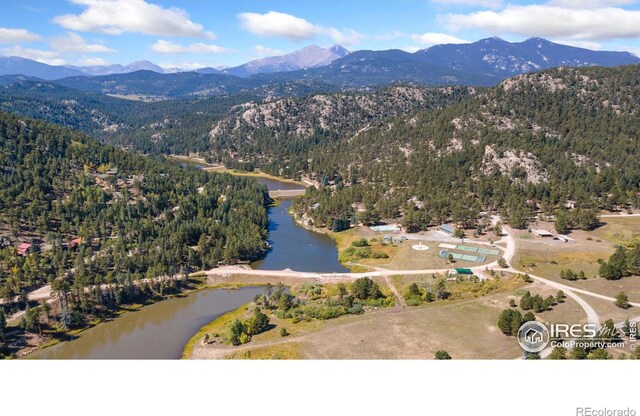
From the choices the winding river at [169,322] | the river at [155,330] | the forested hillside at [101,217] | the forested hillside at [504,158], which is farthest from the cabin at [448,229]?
the river at [155,330]

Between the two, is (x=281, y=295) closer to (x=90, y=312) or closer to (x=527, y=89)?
(x=90, y=312)

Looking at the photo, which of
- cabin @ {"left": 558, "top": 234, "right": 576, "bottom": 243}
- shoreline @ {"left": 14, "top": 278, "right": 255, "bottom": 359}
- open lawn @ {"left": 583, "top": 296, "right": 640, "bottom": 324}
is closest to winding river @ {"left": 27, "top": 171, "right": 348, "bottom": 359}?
shoreline @ {"left": 14, "top": 278, "right": 255, "bottom": 359}

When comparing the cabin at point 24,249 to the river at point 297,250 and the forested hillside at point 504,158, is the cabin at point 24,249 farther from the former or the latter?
the forested hillside at point 504,158

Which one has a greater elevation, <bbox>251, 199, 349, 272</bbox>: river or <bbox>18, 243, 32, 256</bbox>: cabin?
<bbox>18, 243, 32, 256</bbox>: cabin

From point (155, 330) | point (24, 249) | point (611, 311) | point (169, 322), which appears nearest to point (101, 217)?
point (24, 249)

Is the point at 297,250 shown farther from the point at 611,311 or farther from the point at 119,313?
the point at 611,311

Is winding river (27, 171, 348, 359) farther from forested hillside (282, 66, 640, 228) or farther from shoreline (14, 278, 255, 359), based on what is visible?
forested hillside (282, 66, 640, 228)
